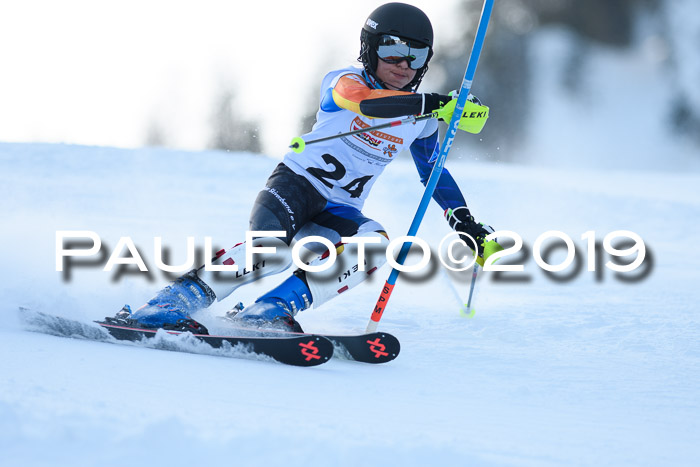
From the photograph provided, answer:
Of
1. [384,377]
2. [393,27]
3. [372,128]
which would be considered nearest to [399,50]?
[393,27]

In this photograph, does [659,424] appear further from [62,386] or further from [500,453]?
[62,386]

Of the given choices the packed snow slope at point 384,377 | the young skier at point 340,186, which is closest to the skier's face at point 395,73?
the young skier at point 340,186

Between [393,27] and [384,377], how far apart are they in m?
1.49

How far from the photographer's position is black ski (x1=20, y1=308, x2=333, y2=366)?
2.68 m

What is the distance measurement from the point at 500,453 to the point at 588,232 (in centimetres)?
625

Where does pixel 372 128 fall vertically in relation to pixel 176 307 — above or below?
above

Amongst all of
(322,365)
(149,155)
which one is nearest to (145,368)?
(322,365)

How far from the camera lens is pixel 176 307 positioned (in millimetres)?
2982

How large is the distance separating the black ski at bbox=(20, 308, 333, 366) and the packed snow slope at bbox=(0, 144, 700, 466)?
0.07 m

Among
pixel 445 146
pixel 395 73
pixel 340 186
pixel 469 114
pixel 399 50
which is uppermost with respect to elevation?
pixel 399 50

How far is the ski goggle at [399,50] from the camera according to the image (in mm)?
3217

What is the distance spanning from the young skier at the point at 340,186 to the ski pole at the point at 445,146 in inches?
2.6

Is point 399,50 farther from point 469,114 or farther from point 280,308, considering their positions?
point 280,308

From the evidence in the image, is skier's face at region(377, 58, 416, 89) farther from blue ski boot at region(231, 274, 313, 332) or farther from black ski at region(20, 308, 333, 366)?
black ski at region(20, 308, 333, 366)
